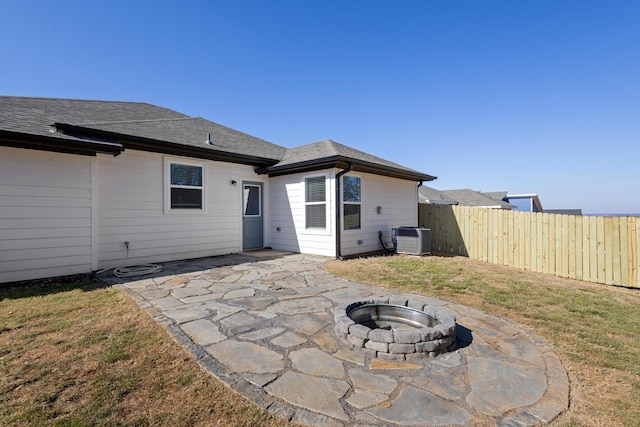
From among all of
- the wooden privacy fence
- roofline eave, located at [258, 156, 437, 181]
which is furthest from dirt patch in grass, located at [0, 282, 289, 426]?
the wooden privacy fence

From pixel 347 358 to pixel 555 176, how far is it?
25.3 m

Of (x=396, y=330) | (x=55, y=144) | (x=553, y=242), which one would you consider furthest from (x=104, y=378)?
(x=553, y=242)

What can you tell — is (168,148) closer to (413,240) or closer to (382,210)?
(382,210)

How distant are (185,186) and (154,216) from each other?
1122 millimetres

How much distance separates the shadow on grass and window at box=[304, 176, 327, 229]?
504 centimetres

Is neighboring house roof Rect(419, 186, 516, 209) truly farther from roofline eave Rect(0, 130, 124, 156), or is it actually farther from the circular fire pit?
roofline eave Rect(0, 130, 124, 156)

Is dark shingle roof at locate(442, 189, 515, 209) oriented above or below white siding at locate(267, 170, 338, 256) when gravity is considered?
above

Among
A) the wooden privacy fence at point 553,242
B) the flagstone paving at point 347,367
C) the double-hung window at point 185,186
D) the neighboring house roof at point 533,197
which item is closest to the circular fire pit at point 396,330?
the flagstone paving at point 347,367

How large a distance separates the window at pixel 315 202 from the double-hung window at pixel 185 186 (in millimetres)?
3084

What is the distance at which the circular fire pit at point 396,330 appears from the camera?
2.42 meters

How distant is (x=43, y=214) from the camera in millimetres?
5047

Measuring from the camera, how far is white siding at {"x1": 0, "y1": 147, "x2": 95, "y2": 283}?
Answer: 477 cm

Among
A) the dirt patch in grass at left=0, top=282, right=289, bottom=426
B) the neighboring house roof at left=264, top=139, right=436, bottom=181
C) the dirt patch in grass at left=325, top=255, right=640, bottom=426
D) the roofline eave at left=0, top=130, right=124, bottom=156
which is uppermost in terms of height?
the neighboring house roof at left=264, top=139, right=436, bottom=181

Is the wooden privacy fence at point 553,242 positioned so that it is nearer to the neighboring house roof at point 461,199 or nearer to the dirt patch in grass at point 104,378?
the dirt patch in grass at point 104,378
